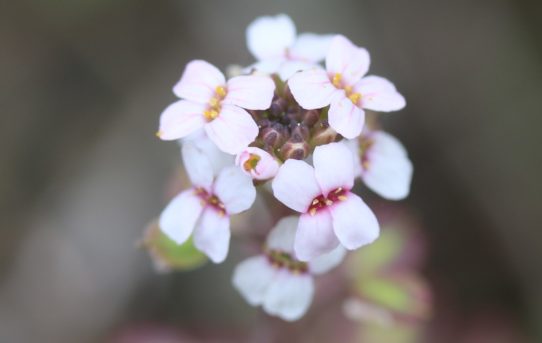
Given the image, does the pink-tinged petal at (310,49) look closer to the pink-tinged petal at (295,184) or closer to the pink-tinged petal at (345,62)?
the pink-tinged petal at (345,62)

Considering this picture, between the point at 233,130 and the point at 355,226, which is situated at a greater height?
the point at 233,130

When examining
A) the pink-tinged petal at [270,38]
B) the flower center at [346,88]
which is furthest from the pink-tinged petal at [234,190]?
the pink-tinged petal at [270,38]

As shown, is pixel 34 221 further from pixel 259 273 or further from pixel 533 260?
pixel 533 260

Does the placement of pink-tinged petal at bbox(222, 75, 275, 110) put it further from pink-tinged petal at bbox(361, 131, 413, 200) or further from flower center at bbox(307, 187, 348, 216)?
pink-tinged petal at bbox(361, 131, 413, 200)

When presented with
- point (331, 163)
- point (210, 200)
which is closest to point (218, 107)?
point (210, 200)

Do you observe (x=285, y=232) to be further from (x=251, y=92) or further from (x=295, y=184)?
(x=251, y=92)

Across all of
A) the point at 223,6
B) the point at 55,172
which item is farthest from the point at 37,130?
the point at 223,6

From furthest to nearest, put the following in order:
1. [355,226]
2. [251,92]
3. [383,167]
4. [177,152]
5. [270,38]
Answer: [177,152]
[270,38]
[383,167]
[251,92]
[355,226]
